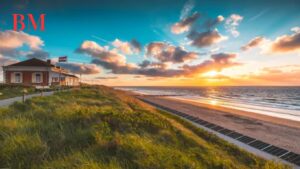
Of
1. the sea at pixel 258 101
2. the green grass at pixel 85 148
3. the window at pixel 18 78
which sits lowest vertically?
the sea at pixel 258 101

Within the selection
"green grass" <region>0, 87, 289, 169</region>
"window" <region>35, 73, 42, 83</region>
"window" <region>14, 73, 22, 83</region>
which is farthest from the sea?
"window" <region>14, 73, 22, 83</region>

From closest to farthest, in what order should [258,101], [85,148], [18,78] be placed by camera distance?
[85,148] → [18,78] → [258,101]

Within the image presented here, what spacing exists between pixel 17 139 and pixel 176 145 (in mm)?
5017

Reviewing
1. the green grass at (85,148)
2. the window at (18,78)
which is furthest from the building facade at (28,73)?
the green grass at (85,148)

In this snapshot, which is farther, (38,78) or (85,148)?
(38,78)

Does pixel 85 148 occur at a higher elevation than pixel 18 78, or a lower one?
lower

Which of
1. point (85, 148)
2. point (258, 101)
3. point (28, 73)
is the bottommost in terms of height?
point (258, 101)

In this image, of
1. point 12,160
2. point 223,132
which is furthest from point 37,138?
point 223,132

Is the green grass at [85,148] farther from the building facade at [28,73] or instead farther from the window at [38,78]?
the window at [38,78]

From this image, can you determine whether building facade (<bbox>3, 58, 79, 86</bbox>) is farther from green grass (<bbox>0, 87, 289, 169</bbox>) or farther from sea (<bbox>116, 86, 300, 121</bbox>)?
sea (<bbox>116, 86, 300, 121</bbox>)

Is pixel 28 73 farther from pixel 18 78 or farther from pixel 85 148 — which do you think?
pixel 85 148

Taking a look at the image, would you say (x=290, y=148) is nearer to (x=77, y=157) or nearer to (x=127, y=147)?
(x=127, y=147)

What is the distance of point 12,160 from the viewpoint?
4121 millimetres

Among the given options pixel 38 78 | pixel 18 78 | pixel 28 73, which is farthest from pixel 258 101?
pixel 18 78
